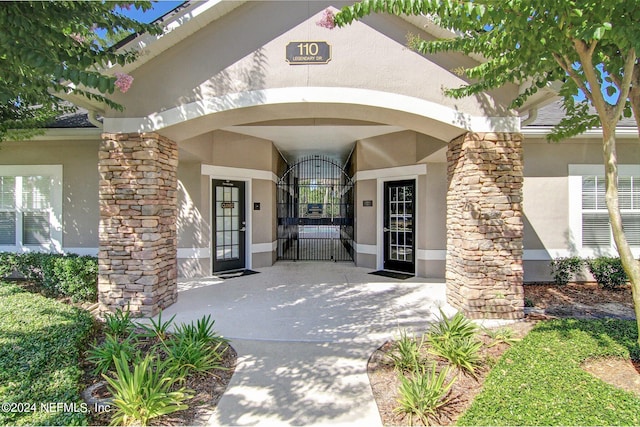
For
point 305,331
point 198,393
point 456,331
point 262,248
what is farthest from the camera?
point 262,248

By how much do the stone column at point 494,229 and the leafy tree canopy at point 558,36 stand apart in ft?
3.70

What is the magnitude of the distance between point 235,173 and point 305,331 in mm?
5151

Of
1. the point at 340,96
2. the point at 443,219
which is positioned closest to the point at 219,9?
the point at 340,96

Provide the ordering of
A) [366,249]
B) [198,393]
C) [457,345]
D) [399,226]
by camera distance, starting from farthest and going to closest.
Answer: [366,249], [399,226], [457,345], [198,393]

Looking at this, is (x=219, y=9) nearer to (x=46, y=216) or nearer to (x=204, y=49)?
(x=204, y=49)

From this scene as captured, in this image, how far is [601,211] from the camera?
23.4ft

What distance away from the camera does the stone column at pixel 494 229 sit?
4656 mm

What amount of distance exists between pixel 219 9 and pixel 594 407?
6.44 m

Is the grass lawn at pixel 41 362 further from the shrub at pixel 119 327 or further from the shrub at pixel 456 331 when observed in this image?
the shrub at pixel 456 331

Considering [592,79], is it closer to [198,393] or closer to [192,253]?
[198,393]

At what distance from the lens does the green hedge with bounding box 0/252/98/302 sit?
5.73 metres

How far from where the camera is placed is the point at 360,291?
6.34m

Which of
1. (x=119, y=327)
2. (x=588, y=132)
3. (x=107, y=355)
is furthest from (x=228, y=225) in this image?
(x=588, y=132)

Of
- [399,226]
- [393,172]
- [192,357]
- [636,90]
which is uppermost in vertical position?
[636,90]
